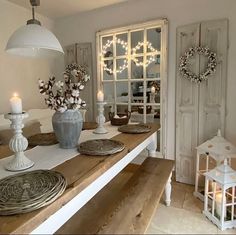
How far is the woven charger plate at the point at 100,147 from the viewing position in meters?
1.39

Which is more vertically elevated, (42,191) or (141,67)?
(141,67)

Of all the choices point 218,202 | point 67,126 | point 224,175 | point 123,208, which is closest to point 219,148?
point 224,175

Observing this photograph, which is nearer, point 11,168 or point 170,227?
point 11,168

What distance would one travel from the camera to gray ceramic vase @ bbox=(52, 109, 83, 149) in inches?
57.6

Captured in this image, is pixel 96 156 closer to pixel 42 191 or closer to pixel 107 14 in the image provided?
pixel 42 191

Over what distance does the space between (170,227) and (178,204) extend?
1.41ft

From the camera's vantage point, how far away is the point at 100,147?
4.87 feet

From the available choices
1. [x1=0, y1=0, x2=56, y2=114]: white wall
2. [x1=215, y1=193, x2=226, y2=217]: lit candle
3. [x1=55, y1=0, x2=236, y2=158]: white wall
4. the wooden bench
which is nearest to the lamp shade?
the wooden bench

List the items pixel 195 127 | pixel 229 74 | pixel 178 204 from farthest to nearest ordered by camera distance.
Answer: pixel 195 127 < pixel 229 74 < pixel 178 204

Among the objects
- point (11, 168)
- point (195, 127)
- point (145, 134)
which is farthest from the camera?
point (195, 127)

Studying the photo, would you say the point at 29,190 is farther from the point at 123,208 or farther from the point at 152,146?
the point at 152,146

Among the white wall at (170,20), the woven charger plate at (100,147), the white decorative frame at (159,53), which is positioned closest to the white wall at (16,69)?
the white wall at (170,20)

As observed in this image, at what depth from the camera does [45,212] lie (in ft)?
2.64

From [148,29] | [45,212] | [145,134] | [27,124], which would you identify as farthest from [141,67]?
[45,212]
